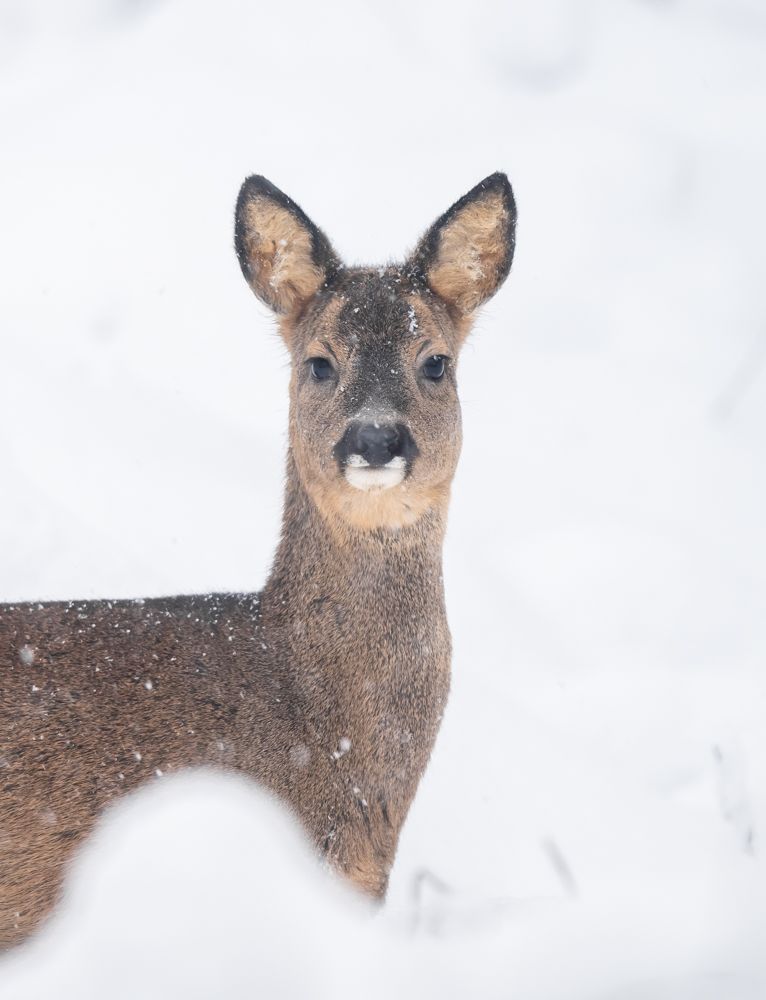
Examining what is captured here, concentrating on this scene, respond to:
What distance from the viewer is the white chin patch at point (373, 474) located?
313 centimetres

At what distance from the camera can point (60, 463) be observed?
19.6 feet

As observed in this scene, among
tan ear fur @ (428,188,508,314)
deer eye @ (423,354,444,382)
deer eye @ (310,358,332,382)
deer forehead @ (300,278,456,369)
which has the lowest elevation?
deer eye @ (310,358,332,382)

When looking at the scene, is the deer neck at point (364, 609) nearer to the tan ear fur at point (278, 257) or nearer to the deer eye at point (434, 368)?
the deer eye at point (434, 368)

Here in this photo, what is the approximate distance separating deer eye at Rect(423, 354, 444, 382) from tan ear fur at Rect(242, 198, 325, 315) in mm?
542

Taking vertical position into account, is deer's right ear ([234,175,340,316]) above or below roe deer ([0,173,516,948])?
above

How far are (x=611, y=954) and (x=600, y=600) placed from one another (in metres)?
3.18

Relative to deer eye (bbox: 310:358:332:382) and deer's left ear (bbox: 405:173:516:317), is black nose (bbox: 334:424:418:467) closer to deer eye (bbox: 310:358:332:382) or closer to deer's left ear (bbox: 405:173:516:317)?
deer eye (bbox: 310:358:332:382)

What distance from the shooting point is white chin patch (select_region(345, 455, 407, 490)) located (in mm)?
3127

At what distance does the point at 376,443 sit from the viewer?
10.2 feet

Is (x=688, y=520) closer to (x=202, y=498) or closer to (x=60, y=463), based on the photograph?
(x=202, y=498)

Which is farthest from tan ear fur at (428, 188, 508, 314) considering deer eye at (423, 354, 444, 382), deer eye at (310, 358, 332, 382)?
deer eye at (310, 358, 332, 382)

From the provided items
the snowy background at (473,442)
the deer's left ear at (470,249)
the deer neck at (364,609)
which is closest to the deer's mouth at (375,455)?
the deer neck at (364,609)

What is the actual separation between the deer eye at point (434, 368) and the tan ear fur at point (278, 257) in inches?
21.3

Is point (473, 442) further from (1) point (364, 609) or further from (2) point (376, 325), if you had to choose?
(1) point (364, 609)
